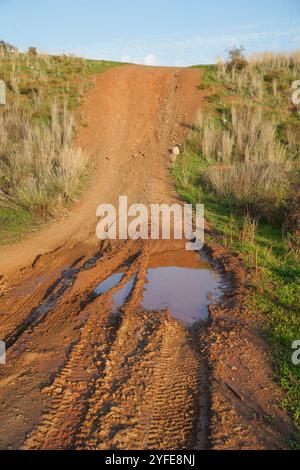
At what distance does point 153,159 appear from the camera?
12.3 meters

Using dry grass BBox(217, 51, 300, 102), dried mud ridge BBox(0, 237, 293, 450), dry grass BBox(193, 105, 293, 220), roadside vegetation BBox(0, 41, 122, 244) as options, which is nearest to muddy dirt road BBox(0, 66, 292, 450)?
dried mud ridge BBox(0, 237, 293, 450)

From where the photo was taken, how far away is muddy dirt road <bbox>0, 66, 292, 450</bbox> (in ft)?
10.9

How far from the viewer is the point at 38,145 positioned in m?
10.8

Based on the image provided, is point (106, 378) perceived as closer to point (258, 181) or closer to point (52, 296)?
point (52, 296)

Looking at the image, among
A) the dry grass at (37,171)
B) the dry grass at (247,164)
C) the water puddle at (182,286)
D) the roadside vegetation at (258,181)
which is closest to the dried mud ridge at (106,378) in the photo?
the water puddle at (182,286)

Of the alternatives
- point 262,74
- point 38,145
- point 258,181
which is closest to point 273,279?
point 258,181

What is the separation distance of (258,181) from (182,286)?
3.83 meters

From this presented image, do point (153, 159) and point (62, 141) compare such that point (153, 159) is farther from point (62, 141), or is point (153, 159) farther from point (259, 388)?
point (259, 388)

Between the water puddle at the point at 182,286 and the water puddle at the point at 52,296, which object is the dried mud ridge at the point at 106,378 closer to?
the water puddle at the point at 52,296

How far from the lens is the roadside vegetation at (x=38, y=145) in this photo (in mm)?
8641

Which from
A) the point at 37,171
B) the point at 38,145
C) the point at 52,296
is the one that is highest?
the point at 38,145
